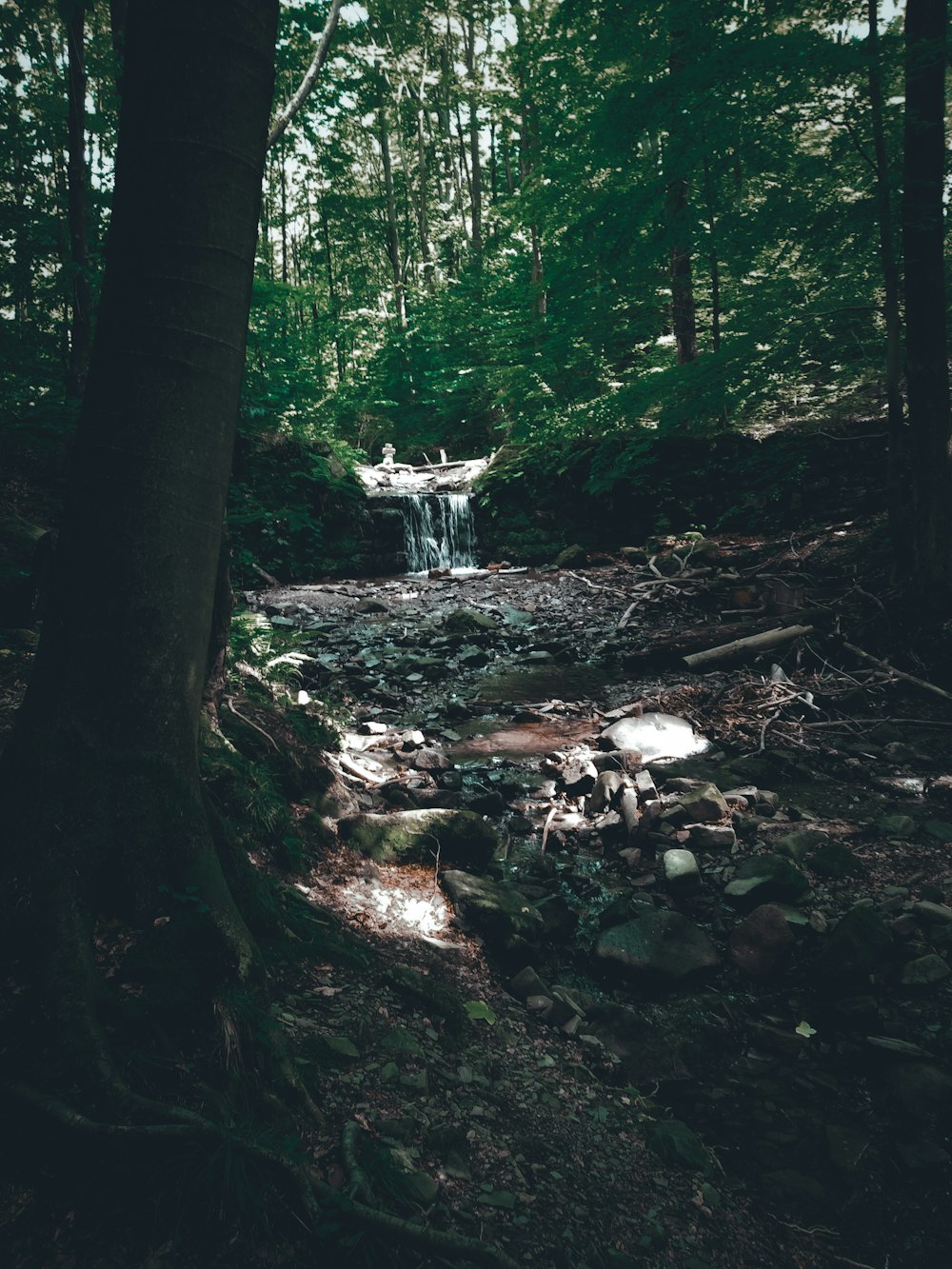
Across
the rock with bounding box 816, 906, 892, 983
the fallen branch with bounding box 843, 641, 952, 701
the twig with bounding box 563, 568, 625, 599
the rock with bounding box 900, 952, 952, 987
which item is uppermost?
the twig with bounding box 563, 568, 625, 599

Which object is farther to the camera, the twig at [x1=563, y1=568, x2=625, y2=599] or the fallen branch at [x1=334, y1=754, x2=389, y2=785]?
the twig at [x1=563, y1=568, x2=625, y2=599]

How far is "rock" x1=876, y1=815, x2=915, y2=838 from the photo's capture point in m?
4.54

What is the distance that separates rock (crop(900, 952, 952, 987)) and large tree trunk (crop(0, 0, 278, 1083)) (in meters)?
3.11

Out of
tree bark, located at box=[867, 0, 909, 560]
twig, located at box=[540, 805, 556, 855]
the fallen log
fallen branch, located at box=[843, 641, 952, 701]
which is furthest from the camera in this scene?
the fallen log

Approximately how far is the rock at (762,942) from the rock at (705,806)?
1.15 metres

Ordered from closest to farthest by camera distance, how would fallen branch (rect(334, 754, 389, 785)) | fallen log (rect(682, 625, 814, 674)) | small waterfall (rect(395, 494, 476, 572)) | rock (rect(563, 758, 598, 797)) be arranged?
fallen branch (rect(334, 754, 389, 785)) < rock (rect(563, 758, 598, 797)) < fallen log (rect(682, 625, 814, 674)) < small waterfall (rect(395, 494, 476, 572))

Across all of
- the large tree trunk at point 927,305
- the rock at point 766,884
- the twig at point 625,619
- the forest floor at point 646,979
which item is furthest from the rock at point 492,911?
the twig at point 625,619

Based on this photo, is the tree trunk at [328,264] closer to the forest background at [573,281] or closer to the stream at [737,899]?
the forest background at [573,281]

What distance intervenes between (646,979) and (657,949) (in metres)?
0.16

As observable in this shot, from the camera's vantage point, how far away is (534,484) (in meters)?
18.7

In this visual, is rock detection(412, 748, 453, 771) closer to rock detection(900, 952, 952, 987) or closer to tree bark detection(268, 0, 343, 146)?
rock detection(900, 952, 952, 987)

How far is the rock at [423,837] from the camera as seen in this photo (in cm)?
388

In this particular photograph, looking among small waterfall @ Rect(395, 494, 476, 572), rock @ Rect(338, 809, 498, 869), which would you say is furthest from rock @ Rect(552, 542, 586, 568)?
rock @ Rect(338, 809, 498, 869)

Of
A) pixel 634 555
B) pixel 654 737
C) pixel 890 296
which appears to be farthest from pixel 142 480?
pixel 634 555
